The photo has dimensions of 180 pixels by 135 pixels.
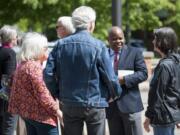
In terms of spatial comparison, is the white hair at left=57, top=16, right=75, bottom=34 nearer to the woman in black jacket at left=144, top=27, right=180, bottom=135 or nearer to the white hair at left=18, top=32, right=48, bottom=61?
the white hair at left=18, top=32, right=48, bottom=61

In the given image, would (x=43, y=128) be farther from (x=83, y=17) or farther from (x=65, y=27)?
(x=65, y=27)

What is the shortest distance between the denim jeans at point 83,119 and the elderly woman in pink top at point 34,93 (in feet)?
0.76

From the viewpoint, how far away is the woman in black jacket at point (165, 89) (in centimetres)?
509

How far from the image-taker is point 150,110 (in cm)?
520

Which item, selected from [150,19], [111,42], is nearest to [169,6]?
[150,19]

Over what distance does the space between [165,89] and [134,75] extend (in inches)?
29.8

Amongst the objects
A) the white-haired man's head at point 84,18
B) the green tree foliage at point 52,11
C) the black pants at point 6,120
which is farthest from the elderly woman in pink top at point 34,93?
the green tree foliage at point 52,11

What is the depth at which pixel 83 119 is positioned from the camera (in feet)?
16.1

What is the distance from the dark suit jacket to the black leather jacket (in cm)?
69

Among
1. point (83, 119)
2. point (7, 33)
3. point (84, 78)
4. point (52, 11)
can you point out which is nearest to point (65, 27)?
point (7, 33)

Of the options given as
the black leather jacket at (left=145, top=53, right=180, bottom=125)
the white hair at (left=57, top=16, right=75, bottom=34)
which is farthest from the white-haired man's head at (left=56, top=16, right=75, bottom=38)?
→ the black leather jacket at (left=145, top=53, right=180, bottom=125)

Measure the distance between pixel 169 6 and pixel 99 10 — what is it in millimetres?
4055

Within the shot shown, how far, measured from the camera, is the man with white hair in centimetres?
480

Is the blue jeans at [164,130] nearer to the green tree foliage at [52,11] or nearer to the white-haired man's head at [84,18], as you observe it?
the white-haired man's head at [84,18]
